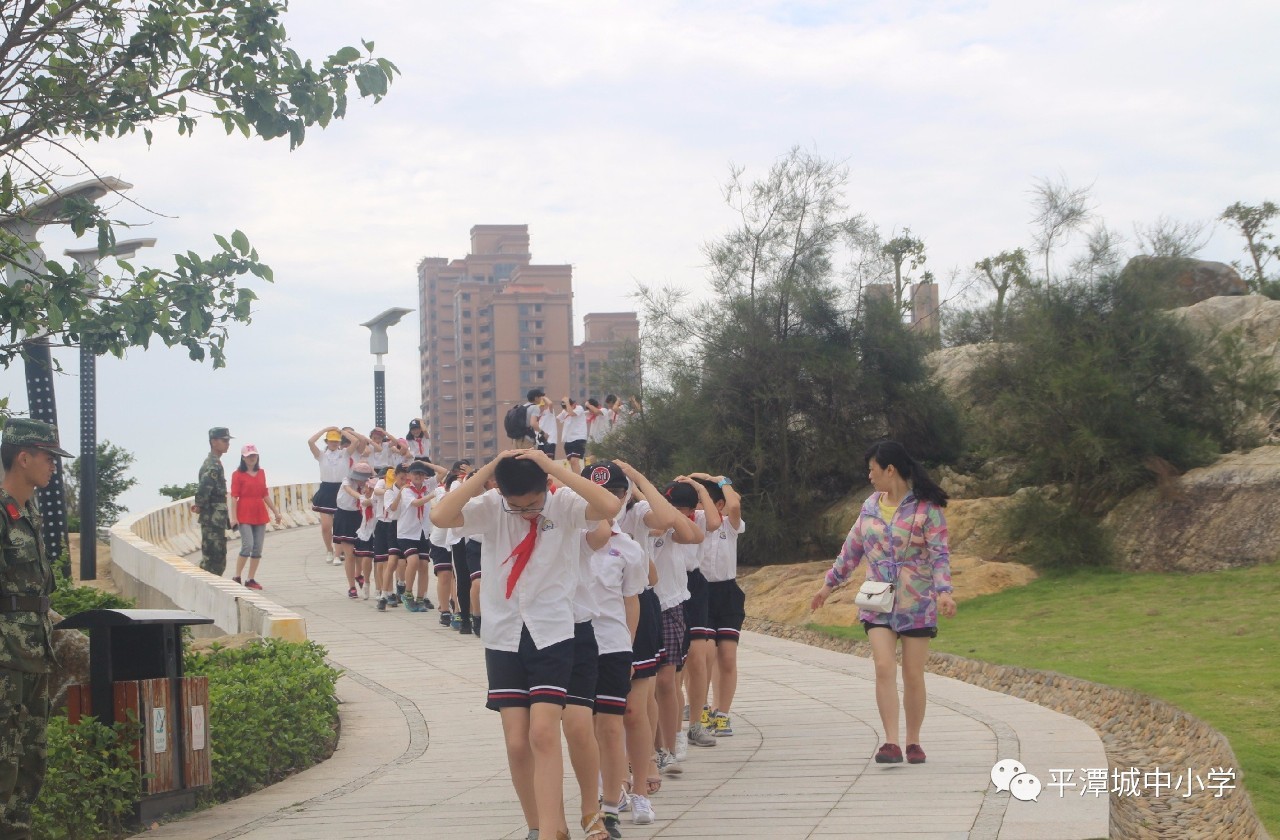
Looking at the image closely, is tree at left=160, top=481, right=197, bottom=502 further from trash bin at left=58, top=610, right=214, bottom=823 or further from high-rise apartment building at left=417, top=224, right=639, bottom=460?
high-rise apartment building at left=417, top=224, right=639, bottom=460

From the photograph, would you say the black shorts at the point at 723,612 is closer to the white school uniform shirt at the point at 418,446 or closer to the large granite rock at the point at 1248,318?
the white school uniform shirt at the point at 418,446

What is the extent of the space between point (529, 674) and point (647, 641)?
1.29 m

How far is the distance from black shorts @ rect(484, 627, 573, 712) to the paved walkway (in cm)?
96

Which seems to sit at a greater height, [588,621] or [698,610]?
[588,621]

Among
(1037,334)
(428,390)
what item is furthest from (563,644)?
(428,390)

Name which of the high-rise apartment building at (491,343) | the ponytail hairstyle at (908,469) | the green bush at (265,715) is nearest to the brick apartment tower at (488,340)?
the high-rise apartment building at (491,343)

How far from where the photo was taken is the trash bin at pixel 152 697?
23.3 feet

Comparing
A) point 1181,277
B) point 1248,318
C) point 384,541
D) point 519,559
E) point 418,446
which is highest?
point 1181,277

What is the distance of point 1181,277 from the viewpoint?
21109 mm

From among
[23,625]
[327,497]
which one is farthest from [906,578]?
[327,497]

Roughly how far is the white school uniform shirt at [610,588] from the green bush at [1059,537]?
1166 cm

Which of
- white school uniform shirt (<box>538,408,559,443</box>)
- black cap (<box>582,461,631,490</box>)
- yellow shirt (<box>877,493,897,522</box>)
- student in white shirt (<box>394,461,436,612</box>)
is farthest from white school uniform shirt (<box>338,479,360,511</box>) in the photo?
black cap (<box>582,461,631,490</box>)

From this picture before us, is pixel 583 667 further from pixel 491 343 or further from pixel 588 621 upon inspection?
pixel 491 343

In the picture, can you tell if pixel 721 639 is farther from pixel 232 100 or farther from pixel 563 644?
pixel 232 100
